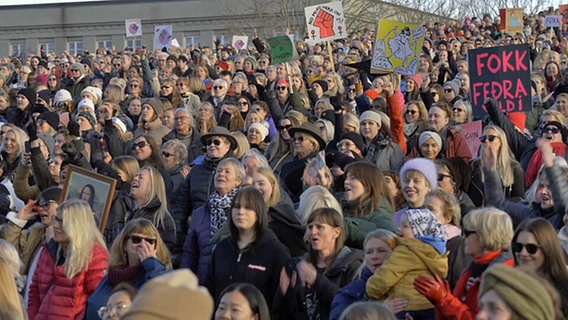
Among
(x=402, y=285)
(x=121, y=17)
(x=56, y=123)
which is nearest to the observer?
(x=402, y=285)

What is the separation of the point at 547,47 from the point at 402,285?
52.9 feet

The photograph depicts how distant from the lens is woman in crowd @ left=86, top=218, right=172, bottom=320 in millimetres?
7633

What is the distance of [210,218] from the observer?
9023 mm

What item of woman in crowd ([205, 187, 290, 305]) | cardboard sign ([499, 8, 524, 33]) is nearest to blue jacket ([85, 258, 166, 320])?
woman in crowd ([205, 187, 290, 305])

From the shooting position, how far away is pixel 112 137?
45.3 ft

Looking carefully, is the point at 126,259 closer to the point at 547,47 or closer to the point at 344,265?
the point at 344,265

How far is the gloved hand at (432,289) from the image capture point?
20.0 feet

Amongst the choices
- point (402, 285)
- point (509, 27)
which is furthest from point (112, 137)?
point (509, 27)

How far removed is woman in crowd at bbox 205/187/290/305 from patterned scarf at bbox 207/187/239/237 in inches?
32.3

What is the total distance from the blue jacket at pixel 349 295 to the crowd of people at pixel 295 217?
0.01 metres

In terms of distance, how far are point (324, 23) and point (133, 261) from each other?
12.0 metres

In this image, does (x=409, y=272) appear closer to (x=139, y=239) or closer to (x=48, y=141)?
(x=139, y=239)

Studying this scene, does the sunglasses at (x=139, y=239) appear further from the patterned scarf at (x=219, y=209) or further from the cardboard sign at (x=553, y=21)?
the cardboard sign at (x=553, y=21)

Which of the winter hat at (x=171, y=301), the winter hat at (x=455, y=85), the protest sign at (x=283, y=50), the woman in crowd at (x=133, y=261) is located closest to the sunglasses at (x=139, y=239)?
the woman in crowd at (x=133, y=261)
